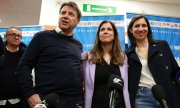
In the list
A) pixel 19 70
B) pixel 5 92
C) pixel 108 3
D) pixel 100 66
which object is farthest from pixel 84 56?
pixel 108 3

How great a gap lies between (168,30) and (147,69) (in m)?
2.68

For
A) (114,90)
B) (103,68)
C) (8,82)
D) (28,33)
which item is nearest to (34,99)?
(103,68)

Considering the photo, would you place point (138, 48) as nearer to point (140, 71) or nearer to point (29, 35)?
point (140, 71)

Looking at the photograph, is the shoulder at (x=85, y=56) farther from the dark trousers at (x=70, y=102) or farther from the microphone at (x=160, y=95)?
the microphone at (x=160, y=95)

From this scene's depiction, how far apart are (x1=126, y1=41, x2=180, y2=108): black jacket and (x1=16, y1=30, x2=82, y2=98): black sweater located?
0.49m

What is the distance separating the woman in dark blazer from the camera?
2.21 metres

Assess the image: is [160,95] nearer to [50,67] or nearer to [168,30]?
[50,67]

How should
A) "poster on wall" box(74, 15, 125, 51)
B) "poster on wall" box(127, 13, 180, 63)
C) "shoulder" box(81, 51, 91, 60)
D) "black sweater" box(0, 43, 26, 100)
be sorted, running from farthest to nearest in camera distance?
"poster on wall" box(127, 13, 180, 63), "poster on wall" box(74, 15, 125, 51), "black sweater" box(0, 43, 26, 100), "shoulder" box(81, 51, 91, 60)

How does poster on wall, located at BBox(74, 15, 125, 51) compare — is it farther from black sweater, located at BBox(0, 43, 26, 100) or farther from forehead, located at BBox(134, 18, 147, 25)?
forehead, located at BBox(134, 18, 147, 25)

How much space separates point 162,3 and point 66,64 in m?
4.76

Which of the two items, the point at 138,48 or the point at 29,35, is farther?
the point at 29,35

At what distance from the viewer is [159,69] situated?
91.3 inches

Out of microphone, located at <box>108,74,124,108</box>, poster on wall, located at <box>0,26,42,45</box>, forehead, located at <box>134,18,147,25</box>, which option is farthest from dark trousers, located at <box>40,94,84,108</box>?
poster on wall, located at <box>0,26,42,45</box>

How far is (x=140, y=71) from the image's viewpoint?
2301mm
